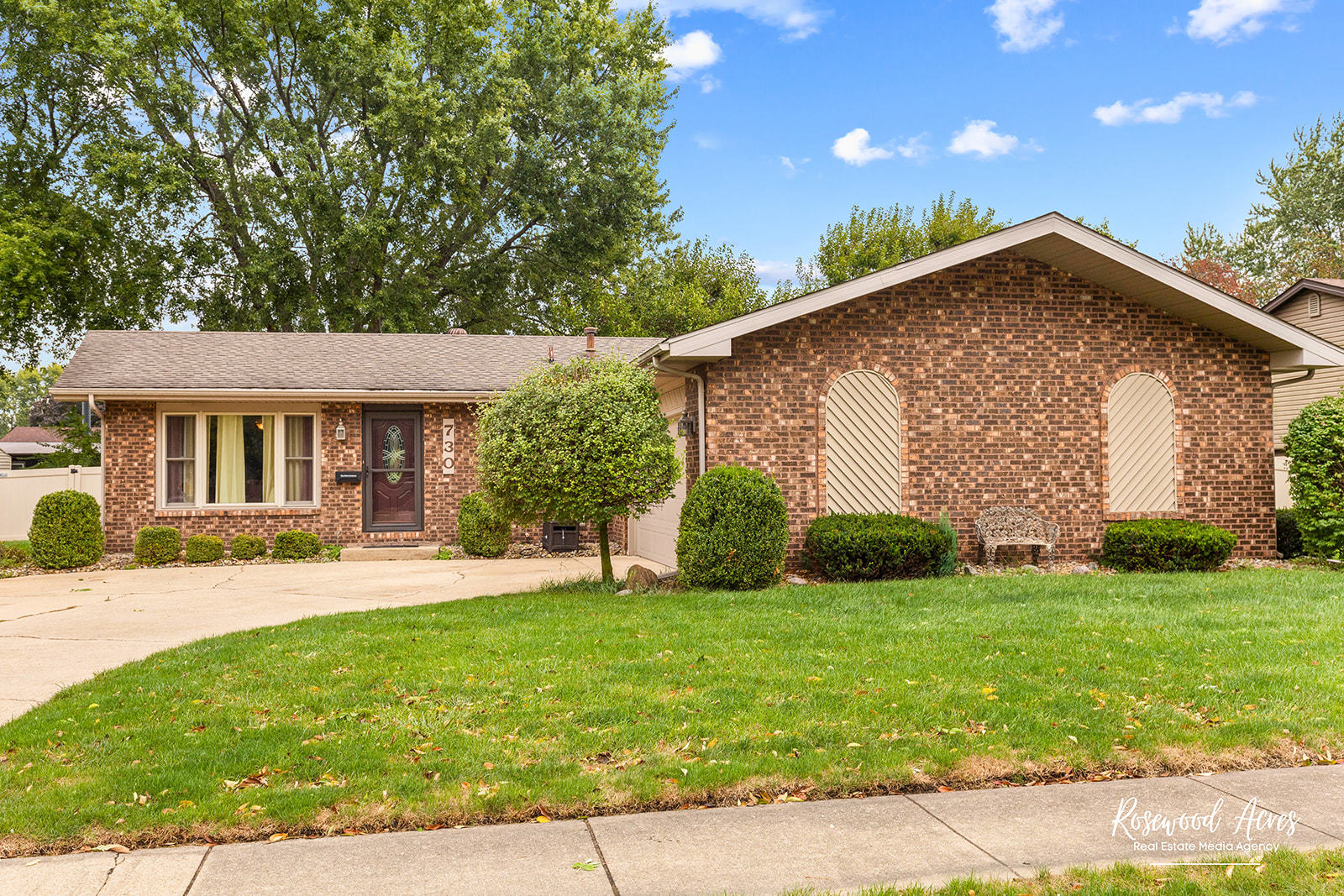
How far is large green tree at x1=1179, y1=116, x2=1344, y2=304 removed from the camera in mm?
33500

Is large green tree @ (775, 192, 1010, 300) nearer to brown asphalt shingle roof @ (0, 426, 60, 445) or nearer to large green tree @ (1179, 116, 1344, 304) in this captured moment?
large green tree @ (1179, 116, 1344, 304)

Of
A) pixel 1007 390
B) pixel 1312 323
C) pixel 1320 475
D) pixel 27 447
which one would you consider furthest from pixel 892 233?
pixel 27 447

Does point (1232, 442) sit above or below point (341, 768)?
above

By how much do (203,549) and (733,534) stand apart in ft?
30.4

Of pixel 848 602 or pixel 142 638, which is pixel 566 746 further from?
pixel 142 638

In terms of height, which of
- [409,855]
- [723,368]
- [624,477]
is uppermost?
[723,368]

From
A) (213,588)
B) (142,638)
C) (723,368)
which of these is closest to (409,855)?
(142,638)

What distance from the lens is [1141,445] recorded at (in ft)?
38.6

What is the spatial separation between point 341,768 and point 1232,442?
39.8 feet

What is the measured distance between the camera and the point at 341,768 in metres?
4.18

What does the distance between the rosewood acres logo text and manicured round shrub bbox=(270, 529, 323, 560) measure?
13.2 meters

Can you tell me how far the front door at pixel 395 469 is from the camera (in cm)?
1544

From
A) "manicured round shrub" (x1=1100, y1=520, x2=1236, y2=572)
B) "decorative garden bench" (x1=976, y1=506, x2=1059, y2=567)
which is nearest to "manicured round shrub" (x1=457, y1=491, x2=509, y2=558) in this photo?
"decorative garden bench" (x1=976, y1=506, x2=1059, y2=567)

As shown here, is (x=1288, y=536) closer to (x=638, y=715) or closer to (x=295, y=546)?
(x=638, y=715)
